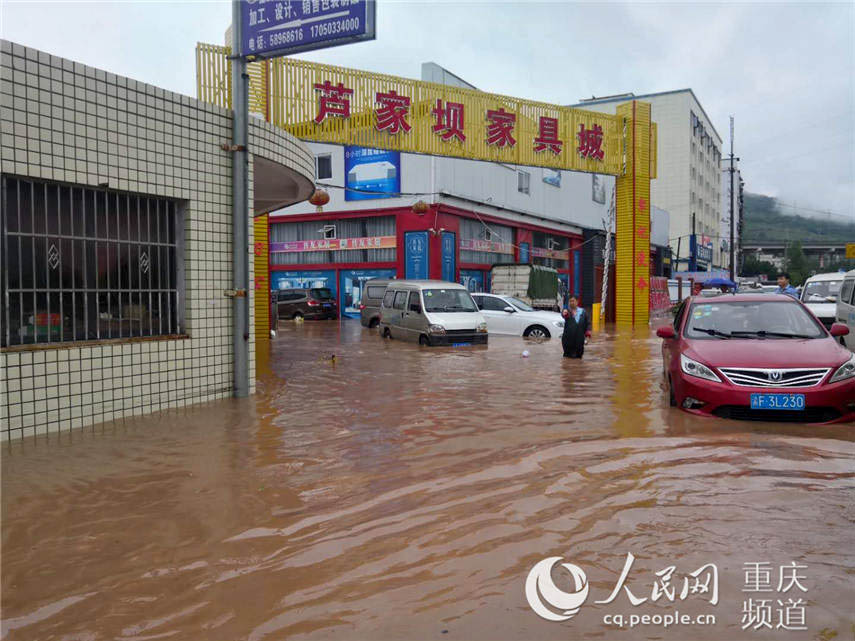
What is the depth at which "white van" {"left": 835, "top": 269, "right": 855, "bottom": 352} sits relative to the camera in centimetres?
1152

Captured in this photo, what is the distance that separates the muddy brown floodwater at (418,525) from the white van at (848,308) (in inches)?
229

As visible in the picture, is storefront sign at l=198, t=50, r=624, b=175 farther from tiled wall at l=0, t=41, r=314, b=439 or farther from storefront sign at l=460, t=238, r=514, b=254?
tiled wall at l=0, t=41, r=314, b=439

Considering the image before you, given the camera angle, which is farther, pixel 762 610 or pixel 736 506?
pixel 736 506

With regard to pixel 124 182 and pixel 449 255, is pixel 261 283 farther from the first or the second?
→ pixel 449 255

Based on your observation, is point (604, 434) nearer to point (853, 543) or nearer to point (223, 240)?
point (853, 543)

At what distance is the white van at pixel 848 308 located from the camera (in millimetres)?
11516

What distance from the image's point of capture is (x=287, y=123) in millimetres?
16578

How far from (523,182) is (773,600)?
30.2m

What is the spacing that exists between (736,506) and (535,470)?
1.46 metres

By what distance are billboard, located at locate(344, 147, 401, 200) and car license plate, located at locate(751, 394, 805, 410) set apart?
21.3m

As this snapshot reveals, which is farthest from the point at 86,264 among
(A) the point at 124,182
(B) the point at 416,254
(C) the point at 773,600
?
(B) the point at 416,254

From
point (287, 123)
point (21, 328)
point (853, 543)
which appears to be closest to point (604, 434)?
point (853, 543)

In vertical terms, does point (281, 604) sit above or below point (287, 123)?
below

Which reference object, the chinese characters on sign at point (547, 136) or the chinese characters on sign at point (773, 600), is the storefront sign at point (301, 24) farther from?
the chinese characters on sign at point (547, 136)
